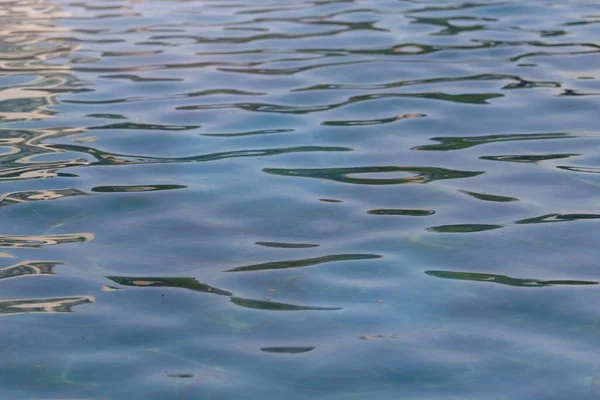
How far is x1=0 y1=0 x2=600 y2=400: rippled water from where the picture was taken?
8.78 feet

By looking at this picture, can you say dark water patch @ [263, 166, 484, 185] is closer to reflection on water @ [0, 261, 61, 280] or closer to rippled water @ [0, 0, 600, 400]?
rippled water @ [0, 0, 600, 400]

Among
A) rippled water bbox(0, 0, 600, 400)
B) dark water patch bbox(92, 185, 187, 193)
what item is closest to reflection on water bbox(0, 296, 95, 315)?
rippled water bbox(0, 0, 600, 400)

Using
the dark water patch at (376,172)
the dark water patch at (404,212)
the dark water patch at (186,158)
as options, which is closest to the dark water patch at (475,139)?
the dark water patch at (376,172)

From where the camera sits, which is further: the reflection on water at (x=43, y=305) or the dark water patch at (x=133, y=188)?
the dark water patch at (x=133, y=188)

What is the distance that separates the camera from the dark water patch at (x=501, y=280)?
3118 millimetres

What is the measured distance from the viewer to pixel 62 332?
9.51ft

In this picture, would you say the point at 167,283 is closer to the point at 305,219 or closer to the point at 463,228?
the point at 305,219

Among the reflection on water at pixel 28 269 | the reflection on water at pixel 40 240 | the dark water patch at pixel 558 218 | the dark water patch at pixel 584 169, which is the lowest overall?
the dark water patch at pixel 558 218

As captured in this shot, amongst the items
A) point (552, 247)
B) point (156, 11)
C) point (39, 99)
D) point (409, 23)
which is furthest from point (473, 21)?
point (552, 247)

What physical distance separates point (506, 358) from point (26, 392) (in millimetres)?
1375

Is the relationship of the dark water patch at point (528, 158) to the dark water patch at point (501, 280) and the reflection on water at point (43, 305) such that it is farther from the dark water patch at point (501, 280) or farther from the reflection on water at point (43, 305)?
the reflection on water at point (43, 305)

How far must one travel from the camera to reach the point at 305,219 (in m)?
3.73

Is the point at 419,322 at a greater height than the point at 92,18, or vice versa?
the point at 92,18

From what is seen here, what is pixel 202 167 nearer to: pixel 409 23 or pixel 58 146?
pixel 58 146
